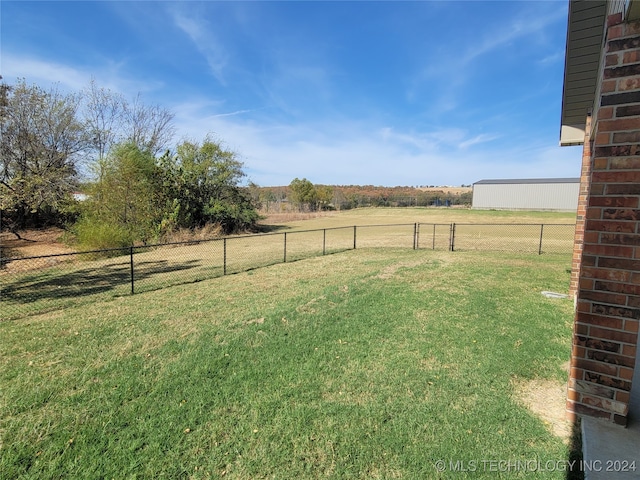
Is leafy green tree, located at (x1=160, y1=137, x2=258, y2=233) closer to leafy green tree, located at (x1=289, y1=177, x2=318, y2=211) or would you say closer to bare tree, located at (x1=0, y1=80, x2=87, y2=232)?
bare tree, located at (x1=0, y1=80, x2=87, y2=232)

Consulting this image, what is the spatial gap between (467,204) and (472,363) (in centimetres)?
5903

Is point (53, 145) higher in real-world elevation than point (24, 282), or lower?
higher

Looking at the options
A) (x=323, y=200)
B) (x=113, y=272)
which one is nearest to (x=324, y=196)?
(x=323, y=200)

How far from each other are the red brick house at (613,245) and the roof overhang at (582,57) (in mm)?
1971

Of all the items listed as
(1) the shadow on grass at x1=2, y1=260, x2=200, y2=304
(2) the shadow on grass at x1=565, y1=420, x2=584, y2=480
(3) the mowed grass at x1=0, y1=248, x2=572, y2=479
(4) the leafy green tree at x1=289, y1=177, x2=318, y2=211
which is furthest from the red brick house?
(4) the leafy green tree at x1=289, y1=177, x2=318, y2=211

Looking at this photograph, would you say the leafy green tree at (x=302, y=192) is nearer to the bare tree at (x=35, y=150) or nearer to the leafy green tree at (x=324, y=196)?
the leafy green tree at (x=324, y=196)

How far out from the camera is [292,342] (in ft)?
13.0

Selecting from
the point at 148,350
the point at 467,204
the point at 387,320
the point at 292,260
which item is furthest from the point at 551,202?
the point at 148,350

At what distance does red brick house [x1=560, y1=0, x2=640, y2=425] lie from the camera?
1972mm

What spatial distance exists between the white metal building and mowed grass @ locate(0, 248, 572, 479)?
45427 mm

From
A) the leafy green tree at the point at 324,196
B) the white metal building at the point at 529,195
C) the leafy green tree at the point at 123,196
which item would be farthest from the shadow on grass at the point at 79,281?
the white metal building at the point at 529,195

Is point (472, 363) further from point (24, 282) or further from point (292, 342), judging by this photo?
point (24, 282)

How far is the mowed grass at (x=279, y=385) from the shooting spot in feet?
6.97

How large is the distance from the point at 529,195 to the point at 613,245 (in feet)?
164
